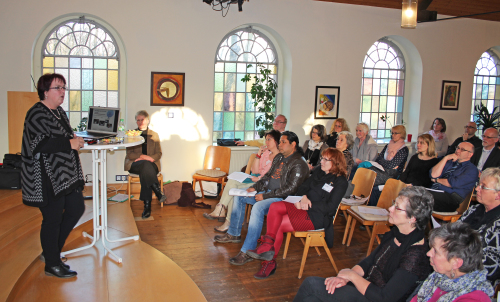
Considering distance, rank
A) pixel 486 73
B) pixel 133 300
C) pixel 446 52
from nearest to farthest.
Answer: pixel 133 300, pixel 446 52, pixel 486 73

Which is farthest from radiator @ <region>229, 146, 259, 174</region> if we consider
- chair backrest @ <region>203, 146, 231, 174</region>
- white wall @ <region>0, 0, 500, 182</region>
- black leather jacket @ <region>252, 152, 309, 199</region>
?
black leather jacket @ <region>252, 152, 309, 199</region>

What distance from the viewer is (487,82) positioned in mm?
9234

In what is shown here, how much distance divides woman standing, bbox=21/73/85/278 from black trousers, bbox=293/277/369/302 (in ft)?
6.17

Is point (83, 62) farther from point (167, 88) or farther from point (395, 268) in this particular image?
point (395, 268)

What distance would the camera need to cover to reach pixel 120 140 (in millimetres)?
3391

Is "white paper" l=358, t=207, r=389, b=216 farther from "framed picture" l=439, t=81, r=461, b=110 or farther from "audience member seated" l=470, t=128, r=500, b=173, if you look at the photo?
"framed picture" l=439, t=81, r=461, b=110

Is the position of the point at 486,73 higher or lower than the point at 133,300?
higher

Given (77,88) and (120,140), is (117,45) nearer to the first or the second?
(77,88)

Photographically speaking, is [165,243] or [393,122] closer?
[165,243]

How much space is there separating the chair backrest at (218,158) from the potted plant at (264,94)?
906mm

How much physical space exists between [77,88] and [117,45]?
949 mm

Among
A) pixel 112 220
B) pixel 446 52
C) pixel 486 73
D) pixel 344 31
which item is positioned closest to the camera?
A: pixel 112 220

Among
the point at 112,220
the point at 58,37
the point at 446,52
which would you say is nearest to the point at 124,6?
the point at 58,37

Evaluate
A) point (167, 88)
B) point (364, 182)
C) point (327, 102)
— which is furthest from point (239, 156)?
point (364, 182)
